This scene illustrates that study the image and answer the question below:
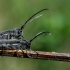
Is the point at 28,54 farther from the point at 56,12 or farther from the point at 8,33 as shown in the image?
the point at 56,12

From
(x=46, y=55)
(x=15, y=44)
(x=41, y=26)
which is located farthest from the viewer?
(x=41, y=26)

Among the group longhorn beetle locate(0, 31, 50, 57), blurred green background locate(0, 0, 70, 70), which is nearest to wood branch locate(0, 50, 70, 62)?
longhorn beetle locate(0, 31, 50, 57)

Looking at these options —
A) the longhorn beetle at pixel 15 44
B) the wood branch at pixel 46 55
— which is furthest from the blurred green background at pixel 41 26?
the wood branch at pixel 46 55

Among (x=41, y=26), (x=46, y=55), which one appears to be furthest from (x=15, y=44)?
(x=41, y=26)

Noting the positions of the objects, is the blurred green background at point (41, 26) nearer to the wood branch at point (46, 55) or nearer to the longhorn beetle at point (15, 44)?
the longhorn beetle at point (15, 44)

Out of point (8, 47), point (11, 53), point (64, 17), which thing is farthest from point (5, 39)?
point (64, 17)

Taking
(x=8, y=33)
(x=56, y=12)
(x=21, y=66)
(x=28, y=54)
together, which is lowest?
(x=21, y=66)

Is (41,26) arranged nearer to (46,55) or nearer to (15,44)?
(15,44)

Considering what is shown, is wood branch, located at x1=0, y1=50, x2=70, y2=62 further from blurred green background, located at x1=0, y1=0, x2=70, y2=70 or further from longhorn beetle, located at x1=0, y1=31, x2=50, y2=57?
blurred green background, located at x1=0, y1=0, x2=70, y2=70

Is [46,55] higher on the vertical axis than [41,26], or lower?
lower
